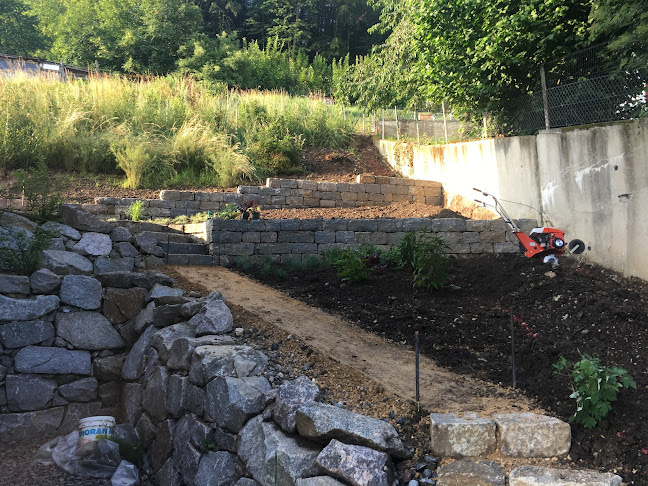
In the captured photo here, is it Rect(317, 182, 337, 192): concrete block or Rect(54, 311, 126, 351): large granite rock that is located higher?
Rect(317, 182, 337, 192): concrete block

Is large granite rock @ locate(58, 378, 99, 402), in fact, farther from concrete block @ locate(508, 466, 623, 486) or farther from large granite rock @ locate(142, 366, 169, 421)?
concrete block @ locate(508, 466, 623, 486)

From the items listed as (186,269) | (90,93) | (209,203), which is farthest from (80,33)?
(186,269)

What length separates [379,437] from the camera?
3.15 meters

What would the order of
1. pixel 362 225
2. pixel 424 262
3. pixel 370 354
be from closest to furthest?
pixel 370 354, pixel 424 262, pixel 362 225

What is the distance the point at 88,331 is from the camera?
5637 mm

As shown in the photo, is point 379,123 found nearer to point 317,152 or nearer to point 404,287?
point 317,152

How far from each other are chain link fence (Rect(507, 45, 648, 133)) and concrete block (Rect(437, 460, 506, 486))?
554 centimetres

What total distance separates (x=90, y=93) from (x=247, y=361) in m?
10.0

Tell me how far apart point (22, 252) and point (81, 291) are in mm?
700

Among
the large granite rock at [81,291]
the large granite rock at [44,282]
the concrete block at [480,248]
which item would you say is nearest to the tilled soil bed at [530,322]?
the concrete block at [480,248]

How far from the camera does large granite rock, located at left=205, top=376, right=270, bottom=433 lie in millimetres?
3752

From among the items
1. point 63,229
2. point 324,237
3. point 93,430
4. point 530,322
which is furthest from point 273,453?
point 324,237

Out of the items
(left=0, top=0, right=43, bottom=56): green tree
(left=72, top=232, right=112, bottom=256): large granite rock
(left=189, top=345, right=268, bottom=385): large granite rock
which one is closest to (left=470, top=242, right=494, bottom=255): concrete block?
(left=189, top=345, right=268, bottom=385): large granite rock

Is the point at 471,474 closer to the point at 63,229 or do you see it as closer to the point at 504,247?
the point at 63,229
